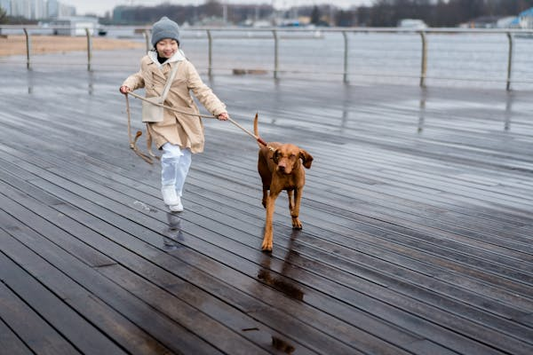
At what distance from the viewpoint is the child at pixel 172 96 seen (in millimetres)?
5082

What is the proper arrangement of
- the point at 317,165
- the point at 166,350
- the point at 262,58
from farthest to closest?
the point at 262,58, the point at 317,165, the point at 166,350

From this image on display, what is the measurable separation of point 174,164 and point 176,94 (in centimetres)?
45

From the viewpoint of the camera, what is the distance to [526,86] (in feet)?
56.4

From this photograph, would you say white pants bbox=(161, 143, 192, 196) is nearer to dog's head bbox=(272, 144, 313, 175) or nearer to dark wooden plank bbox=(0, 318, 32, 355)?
dog's head bbox=(272, 144, 313, 175)

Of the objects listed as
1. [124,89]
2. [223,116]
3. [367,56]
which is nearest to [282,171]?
[223,116]

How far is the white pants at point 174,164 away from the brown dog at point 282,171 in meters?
0.64

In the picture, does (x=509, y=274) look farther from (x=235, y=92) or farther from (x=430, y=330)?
(x=235, y=92)

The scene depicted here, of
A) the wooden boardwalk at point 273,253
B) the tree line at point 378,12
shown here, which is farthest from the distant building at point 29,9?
the wooden boardwalk at point 273,253

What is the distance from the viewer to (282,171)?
4328 millimetres

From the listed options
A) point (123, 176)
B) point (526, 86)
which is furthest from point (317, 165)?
point (526, 86)

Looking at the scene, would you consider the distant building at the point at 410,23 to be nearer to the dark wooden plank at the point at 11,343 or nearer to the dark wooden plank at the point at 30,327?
the dark wooden plank at the point at 30,327

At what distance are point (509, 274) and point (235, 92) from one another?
11.1m

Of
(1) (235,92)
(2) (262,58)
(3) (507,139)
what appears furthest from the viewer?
(2) (262,58)

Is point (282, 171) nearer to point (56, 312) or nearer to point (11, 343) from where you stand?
point (56, 312)
